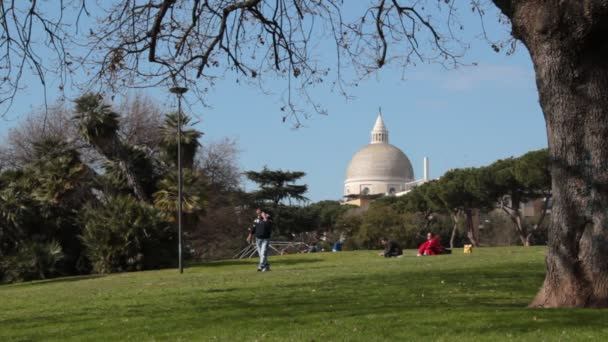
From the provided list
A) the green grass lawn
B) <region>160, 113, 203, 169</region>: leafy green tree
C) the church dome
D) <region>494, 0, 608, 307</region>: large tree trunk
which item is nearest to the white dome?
the church dome

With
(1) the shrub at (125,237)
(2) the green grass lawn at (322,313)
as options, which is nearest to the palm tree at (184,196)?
(1) the shrub at (125,237)

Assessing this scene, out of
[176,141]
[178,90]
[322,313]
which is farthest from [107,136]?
[322,313]

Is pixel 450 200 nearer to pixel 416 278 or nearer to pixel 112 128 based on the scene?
pixel 112 128

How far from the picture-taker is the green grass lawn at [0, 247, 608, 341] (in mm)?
9008

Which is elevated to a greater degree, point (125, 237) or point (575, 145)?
point (575, 145)

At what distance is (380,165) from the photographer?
170 metres

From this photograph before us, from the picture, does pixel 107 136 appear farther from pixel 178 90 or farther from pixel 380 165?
pixel 380 165

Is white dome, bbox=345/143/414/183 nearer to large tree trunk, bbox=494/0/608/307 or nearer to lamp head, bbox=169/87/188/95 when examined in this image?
lamp head, bbox=169/87/188/95

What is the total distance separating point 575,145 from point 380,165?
159286 millimetres

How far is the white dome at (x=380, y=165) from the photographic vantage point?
169m

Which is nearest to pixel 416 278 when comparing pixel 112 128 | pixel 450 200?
pixel 112 128

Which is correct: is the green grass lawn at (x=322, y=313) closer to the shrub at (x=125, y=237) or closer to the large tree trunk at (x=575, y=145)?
the large tree trunk at (x=575, y=145)

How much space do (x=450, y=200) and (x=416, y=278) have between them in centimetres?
5006

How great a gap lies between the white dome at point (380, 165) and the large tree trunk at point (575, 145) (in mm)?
157629
